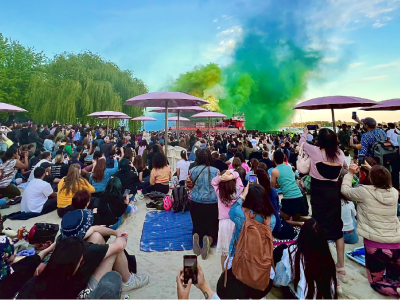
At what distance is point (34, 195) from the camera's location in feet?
18.3

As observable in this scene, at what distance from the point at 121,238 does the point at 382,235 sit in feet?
10.3

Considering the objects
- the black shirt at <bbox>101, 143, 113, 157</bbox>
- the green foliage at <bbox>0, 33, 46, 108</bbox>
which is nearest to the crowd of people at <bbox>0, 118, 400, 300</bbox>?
the black shirt at <bbox>101, 143, 113, 157</bbox>

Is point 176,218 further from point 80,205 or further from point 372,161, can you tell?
point 372,161

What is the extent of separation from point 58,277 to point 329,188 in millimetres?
3147

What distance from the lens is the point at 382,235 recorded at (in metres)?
2.91

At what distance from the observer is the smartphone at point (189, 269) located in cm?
156

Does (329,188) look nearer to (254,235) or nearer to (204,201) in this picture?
(254,235)

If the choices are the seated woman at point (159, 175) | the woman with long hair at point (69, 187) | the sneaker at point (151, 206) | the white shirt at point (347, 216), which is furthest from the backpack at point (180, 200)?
the white shirt at point (347, 216)

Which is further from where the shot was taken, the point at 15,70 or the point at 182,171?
Result: the point at 15,70

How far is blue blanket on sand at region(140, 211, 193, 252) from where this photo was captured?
436 cm

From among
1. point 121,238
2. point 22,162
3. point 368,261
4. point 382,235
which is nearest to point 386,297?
point 368,261

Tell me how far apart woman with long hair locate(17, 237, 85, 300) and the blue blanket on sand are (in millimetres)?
2263

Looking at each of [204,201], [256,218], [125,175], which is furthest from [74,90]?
[256,218]

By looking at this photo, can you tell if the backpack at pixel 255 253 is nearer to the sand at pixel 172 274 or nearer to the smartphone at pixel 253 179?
the sand at pixel 172 274
